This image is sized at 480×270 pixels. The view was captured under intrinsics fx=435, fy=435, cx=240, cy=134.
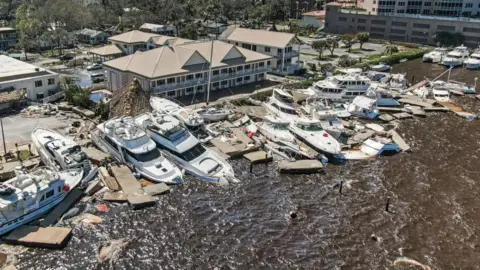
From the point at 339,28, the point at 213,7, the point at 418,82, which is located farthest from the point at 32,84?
the point at 339,28

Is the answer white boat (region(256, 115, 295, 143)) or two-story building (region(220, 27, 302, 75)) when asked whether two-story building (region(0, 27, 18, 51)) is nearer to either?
two-story building (region(220, 27, 302, 75))

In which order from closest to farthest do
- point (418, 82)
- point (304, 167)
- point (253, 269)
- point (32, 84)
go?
1. point (253, 269)
2. point (304, 167)
3. point (32, 84)
4. point (418, 82)

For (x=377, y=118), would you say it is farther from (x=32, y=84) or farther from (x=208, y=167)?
(x=32, y=84)

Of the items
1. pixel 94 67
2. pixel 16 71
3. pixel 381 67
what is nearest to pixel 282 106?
pixel 381 67

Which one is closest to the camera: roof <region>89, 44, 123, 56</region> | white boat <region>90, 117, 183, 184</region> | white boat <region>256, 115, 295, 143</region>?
white boat <region>90, 117, 183, 184</region>

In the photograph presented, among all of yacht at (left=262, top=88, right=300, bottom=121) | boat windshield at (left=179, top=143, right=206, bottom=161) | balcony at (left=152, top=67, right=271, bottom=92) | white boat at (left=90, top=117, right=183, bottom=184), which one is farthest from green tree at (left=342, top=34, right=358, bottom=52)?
white boat at (left=90, top=117, right=183, bottom=184)

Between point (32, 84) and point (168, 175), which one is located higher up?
point (32, 84)
